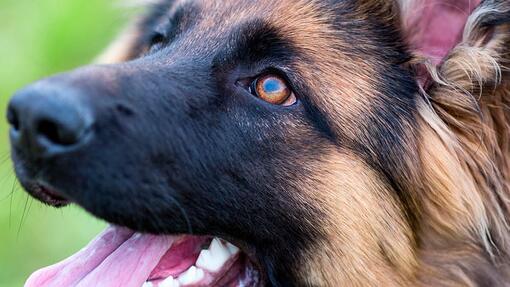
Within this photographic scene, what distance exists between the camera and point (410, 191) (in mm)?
3666

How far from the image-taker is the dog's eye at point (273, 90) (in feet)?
11.9

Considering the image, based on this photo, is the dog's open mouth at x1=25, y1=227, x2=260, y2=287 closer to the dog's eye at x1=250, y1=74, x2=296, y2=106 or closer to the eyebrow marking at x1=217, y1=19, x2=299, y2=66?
the dog's eye at x1=250, y1=74, x2=296, y2=106

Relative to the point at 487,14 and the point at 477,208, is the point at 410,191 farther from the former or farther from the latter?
the point at 487,14

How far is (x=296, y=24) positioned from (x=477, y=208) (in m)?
1.19

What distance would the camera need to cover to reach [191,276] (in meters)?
3.64

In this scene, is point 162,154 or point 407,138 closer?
point 162,154

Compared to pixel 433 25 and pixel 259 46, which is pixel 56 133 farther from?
pixel 433 25

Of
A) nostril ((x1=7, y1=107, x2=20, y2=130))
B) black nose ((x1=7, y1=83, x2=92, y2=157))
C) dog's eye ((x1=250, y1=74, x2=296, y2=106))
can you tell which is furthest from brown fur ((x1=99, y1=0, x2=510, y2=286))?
nostril ((x1=7, y1=107, x2=20, y2=130))

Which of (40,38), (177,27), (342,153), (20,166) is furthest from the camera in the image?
(40,38)

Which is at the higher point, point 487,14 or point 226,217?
point 487,14

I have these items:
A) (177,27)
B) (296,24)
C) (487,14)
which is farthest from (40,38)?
(487,14)

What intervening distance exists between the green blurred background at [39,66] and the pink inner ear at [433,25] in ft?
8.76

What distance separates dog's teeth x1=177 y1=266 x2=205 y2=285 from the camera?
3.63m

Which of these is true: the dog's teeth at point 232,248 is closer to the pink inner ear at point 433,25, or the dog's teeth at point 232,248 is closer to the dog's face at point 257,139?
the dog's face at point 257,139
